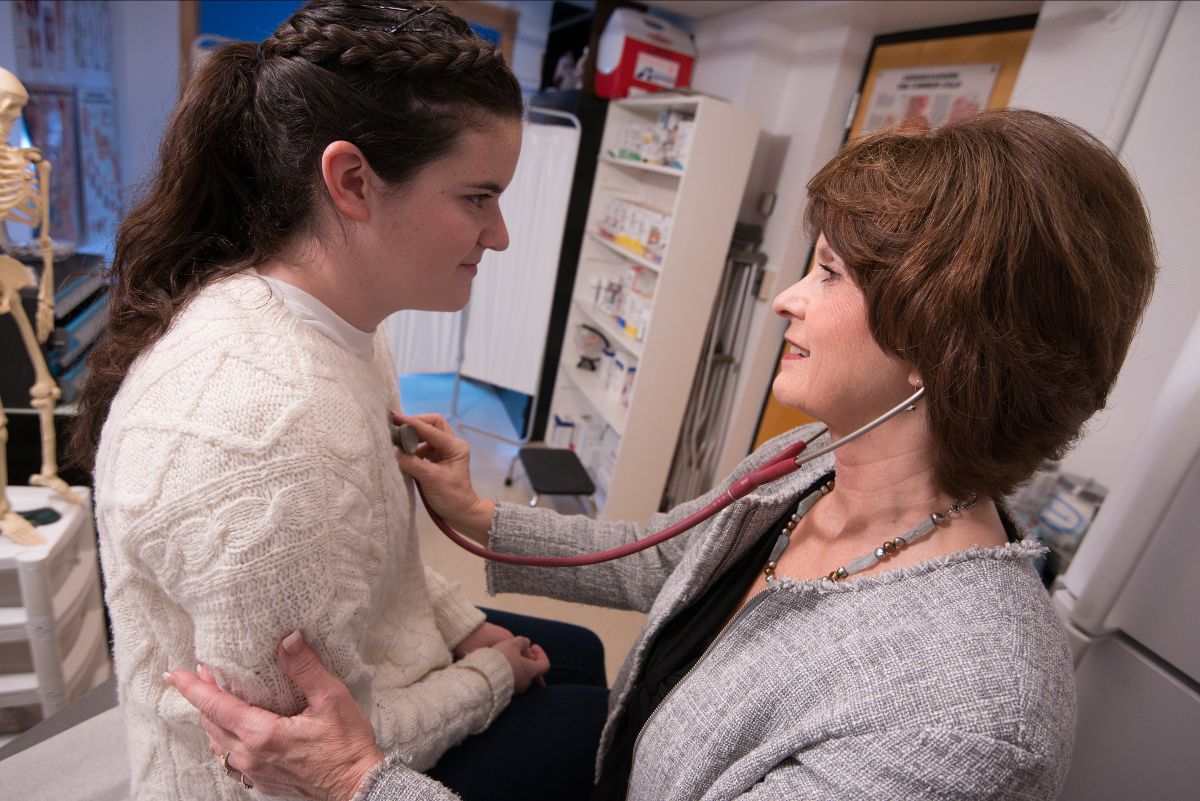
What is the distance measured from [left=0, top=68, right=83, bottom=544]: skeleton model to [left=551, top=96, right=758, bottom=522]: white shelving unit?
6.08 feet

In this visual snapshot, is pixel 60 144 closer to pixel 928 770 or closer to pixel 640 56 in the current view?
pixel 640 56

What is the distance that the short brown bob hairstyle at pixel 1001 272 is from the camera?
0.69m

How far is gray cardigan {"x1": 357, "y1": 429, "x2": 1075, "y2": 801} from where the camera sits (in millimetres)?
611

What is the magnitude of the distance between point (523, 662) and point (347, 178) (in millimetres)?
875

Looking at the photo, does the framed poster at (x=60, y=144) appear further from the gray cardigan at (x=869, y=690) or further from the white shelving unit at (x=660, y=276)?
the gray cardigan at (x=869, y=690)

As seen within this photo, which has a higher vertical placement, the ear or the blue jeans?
the ear

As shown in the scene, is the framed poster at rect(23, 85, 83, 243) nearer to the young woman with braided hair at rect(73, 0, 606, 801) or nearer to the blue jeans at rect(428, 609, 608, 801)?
the young woman with braided hair at rect(73, 0, 606, 801)

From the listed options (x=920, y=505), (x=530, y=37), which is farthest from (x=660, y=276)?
(x=530, y=37)

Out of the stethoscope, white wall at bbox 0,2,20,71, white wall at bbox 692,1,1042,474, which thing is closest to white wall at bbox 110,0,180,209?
white wall at bbox 0,2,20,71

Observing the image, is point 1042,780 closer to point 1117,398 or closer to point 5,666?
point 1117,398

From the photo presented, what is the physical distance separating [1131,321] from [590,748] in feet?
3.38

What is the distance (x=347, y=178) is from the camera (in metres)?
0.76

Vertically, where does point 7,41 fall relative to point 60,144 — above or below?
above

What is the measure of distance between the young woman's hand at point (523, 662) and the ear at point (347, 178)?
78 cm
